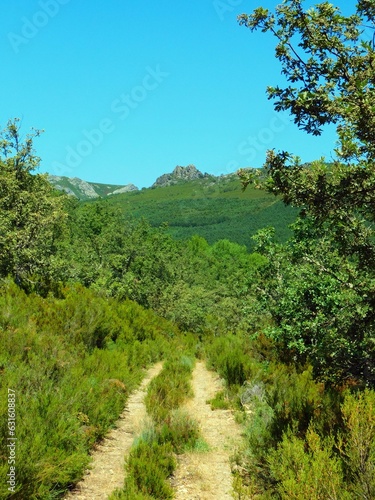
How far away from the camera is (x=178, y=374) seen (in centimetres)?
1164

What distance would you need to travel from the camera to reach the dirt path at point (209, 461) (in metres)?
5.95

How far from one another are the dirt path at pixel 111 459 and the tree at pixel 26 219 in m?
8.70

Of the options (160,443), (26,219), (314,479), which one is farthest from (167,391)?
(26,219)

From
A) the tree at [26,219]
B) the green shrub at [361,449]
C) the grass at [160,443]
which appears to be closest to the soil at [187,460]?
the grass at [160,443]

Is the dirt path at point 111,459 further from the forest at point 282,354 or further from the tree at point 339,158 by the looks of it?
the tree at point 339,158

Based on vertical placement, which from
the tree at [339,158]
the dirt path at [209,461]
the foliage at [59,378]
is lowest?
the dirt path at [209,461]

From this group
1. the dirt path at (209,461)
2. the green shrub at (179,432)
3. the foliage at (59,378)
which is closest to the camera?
the foliage at (59,378)

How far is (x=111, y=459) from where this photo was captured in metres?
6.63

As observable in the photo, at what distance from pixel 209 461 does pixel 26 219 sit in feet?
44.4

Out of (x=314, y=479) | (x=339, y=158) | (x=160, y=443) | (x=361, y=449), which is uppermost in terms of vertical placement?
(x=339, y=158)

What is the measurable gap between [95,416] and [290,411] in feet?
11.4

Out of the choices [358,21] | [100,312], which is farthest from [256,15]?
[100,312]

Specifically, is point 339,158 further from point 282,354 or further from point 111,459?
point 282,354

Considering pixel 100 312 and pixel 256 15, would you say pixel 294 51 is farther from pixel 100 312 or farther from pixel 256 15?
pixel 100 312
